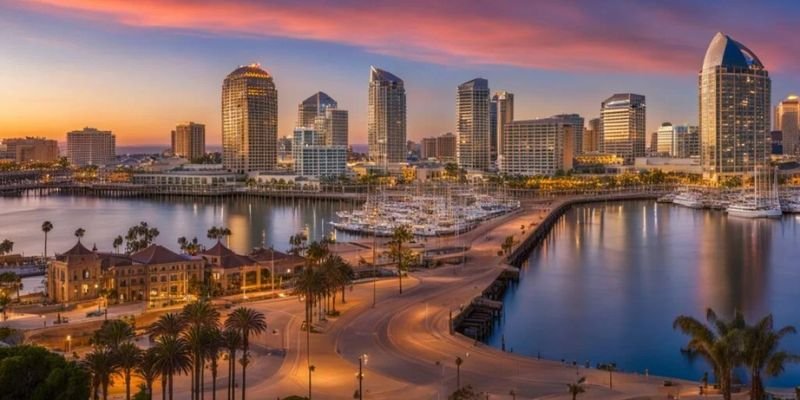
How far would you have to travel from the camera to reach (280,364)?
37.8m

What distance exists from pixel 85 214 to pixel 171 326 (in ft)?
420

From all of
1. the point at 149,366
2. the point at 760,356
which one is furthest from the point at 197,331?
the point at 760,356

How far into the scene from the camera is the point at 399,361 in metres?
38.2

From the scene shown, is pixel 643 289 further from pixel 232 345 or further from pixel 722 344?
pixel 232 345

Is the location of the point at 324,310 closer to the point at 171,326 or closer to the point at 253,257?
the point at 253,257

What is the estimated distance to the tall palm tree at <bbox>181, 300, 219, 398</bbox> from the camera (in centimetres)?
2981

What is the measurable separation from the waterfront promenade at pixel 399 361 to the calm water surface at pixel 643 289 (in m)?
6.78

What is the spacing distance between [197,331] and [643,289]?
47.0 metres

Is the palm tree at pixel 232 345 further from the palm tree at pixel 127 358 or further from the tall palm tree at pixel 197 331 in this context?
the palm tree at pixel 127 358

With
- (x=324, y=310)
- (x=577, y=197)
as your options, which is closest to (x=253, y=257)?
(x=324, y=310)

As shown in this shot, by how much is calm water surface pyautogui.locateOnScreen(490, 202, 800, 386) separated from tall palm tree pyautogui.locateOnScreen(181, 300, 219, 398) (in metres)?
21.2

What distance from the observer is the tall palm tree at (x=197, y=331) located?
29.8 m

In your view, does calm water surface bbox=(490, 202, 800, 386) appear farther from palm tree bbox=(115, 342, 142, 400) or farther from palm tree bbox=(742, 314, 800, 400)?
palm tree bbox=(115, 342, 142, 400)

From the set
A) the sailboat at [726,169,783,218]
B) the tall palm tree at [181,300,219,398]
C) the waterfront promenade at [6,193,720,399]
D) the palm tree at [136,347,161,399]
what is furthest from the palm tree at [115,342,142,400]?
the sailboat at [726,169,783,218]
